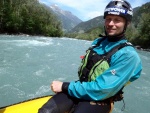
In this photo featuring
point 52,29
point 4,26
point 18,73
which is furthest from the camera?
point 52,29

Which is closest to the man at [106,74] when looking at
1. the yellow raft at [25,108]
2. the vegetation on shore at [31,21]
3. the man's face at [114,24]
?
the man's face at [114,24]

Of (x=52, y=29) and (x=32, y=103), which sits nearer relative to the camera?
(x=32, y=103)

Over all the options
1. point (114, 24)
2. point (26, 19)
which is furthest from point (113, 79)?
Result: point (26, 19)

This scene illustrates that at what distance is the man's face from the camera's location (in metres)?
2.34

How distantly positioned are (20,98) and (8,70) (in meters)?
3.12

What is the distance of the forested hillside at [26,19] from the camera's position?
4359cm

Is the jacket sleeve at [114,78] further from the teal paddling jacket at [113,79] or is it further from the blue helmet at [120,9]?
the blue helmet at [120,9]

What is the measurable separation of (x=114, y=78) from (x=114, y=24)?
0.56 metres

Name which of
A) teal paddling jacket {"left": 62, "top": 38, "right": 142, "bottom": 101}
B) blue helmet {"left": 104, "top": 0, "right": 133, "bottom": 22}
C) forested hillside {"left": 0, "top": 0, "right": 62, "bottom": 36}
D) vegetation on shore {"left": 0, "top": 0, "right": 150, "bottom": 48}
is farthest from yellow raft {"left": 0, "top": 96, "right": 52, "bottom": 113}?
forested hillside {"left": 0, "top": 0, "right": 62, "bottom": 36}

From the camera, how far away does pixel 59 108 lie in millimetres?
2326

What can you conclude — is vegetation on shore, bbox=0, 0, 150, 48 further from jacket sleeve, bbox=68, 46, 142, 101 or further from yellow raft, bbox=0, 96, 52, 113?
jacket sleeve, bbox=68, 46, 142, 101

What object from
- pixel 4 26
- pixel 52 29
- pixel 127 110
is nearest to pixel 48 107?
pixel 127 110

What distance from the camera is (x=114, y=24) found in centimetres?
234

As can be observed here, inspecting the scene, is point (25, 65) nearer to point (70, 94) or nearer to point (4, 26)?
point (70, 94)
